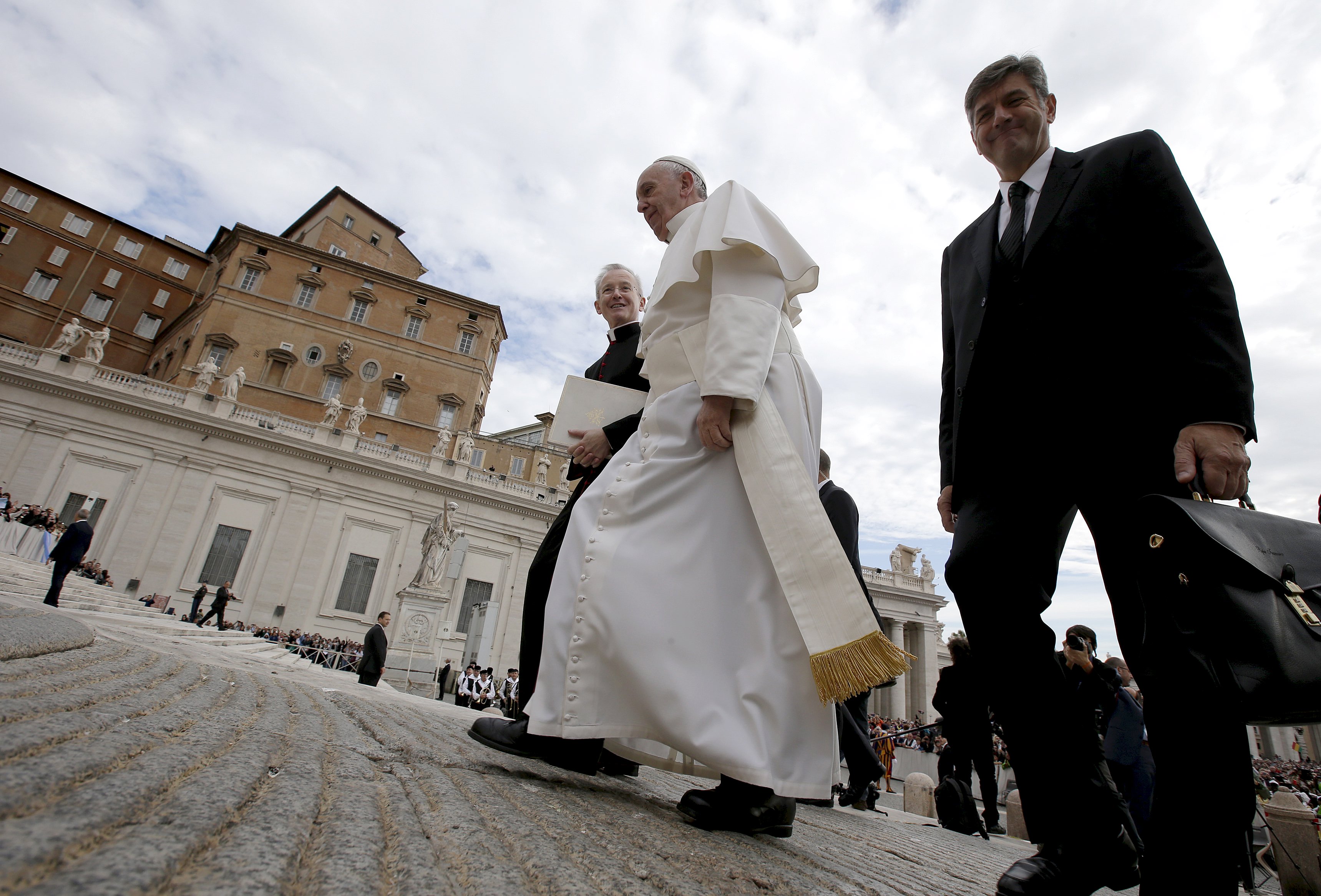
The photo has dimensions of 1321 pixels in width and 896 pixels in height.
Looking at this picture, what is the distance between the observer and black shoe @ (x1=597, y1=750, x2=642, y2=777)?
8.18ft

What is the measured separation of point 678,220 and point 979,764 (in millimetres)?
5335

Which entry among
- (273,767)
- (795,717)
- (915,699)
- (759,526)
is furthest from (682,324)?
(915,699)

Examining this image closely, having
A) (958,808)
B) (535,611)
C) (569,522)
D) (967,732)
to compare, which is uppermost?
(569,522)

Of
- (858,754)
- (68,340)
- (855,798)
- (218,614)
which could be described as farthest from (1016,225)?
(68,340)

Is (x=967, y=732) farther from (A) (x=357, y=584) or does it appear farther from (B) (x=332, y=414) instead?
(B) (x=332, y=414)

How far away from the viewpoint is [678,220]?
8.83 ft

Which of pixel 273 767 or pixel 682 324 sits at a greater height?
pixel 682 324

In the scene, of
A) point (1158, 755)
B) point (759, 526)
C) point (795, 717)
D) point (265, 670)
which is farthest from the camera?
point (265, 670)

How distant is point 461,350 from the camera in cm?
3441

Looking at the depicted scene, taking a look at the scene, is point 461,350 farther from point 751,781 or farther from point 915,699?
point 751,781

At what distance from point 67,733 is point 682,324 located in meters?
1.95

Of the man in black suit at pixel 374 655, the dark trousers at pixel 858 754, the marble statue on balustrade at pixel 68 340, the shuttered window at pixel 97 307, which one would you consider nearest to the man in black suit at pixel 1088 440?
the dark trousers at pixel 858 754

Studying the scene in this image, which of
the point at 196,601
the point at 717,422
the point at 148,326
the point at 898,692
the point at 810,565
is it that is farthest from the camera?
the point at 148,326

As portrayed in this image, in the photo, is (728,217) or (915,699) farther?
(915,699)
